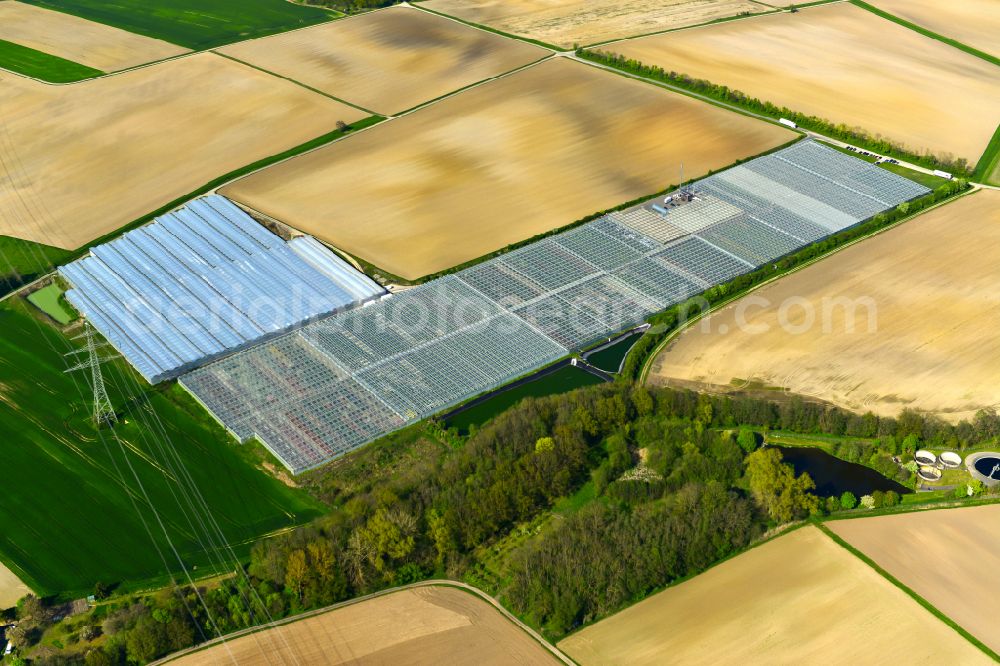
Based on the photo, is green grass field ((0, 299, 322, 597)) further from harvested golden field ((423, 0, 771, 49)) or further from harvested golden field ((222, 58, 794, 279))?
harvested golden field ((423, 0, 771, 49))

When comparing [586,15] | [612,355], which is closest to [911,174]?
[612,355]

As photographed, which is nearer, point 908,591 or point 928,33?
point 908,591

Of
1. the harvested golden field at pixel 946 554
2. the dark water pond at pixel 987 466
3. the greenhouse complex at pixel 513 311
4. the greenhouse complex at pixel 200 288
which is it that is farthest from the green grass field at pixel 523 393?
the dark water pond at pixel 987 466

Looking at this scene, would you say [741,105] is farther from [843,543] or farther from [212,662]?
[212,662]

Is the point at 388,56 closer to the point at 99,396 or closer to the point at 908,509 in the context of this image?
the point at 99,396

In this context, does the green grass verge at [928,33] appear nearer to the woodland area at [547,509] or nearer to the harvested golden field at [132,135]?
the harvested golden field at [132,135]

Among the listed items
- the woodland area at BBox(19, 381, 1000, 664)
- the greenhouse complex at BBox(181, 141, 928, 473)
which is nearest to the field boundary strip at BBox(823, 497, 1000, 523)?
the woodland area at BBox(19, 381, 1000, 664)
